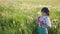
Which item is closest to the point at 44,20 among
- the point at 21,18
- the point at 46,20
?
the point at 46,20

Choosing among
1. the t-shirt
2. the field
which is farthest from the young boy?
the field

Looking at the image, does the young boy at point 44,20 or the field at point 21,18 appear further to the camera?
the field at point 21,18

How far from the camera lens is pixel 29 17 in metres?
8.16

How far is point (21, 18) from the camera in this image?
7902 millimetres

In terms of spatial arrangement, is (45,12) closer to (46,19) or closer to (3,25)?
(46,19)

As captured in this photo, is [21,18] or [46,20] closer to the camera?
[46,20]

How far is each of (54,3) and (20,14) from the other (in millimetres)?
3174

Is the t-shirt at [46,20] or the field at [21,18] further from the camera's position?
the field at [21,18]

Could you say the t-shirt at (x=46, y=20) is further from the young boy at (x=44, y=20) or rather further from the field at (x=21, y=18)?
the field at (x=21, y=18)

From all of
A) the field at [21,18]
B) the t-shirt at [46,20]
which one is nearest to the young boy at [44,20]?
the t-shirt at [46,20]

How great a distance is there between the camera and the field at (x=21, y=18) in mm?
7375

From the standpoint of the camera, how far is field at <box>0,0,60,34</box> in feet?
24.2

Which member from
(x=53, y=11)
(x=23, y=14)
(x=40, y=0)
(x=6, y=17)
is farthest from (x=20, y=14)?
(x=40, y=0)

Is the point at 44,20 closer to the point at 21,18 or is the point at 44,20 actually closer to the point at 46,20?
the point at 46,20
